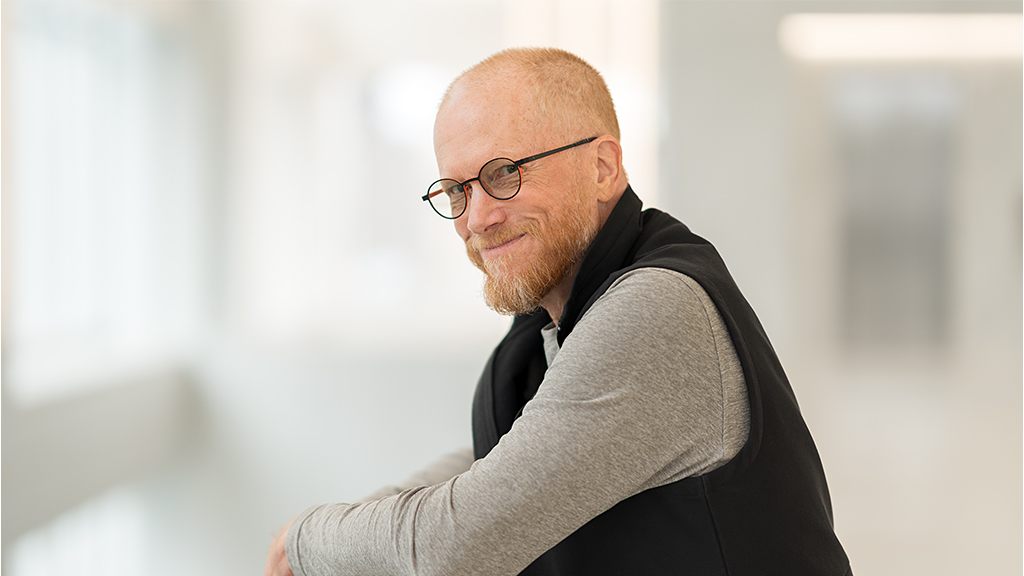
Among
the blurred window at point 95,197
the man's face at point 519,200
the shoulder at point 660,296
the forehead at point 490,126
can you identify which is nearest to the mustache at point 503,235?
the man's face at point 519,200

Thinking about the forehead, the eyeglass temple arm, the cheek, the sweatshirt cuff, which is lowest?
the sweatshirt cuff

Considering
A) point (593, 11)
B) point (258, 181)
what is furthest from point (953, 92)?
point (258, 181)

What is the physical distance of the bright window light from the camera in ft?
9.25

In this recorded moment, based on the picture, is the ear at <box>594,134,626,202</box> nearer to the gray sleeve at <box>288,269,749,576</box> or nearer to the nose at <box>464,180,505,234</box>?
the nose at <box>464,180,505,234</box>

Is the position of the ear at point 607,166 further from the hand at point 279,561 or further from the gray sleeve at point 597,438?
the hand at point 279,561

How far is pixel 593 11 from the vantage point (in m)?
2.98

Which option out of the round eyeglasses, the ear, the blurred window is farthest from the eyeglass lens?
the blurred window

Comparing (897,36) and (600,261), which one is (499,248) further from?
(897,36)

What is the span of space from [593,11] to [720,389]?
95.3 inches

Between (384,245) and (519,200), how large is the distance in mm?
Answer: 2102

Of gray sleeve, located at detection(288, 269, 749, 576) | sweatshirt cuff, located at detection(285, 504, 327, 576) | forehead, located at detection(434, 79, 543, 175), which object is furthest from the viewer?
forehead, located at detection(434, 79, 543, 175)

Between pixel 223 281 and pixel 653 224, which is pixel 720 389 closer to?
pixel 653 224

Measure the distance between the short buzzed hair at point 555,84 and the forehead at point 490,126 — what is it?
16 millimetres

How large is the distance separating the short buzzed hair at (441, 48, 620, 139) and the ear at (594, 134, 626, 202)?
2cm
